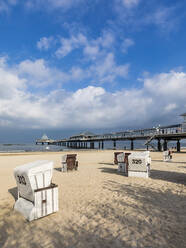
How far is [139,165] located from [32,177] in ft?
20.8

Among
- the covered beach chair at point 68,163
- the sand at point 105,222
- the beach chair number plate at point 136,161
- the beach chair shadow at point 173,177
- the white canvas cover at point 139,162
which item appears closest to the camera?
the sand at point 105,222

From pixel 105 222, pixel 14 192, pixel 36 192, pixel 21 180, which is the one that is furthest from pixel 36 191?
pixel 14 192

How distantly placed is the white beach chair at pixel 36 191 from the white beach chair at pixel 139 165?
541 cm

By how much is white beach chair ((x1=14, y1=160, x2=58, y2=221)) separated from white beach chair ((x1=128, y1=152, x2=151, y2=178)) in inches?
213

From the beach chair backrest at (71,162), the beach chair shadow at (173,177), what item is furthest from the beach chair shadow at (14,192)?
the beach chair shadow at (173,177)

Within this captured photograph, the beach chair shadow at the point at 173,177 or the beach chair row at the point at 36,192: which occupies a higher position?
the beach chair row at the point at 36,192

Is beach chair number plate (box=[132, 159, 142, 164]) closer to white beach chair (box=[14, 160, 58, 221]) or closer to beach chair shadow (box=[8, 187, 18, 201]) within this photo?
white beach chair (box=[14, 160, 58, 221])

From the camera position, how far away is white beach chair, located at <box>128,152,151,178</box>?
8.74m

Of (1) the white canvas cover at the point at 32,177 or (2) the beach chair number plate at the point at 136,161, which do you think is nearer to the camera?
(1) the white canvas cover at the point at 32,177

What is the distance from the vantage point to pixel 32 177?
428 centimetres

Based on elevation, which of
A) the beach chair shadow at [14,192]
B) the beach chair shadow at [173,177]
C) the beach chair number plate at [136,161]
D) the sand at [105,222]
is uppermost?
the beach chair number plate at [136,161]

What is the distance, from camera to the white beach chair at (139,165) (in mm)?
8743

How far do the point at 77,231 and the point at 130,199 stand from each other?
2.55 metres

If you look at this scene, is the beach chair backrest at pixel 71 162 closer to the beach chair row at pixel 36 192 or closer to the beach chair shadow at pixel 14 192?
the beach chair shadow at pixel 14 192
